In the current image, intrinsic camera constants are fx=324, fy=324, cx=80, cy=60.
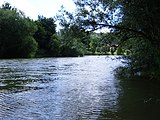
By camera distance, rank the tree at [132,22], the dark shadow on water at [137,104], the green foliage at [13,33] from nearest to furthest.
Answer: the dark shadow on water at [137,104] → the tree at [132,22] → the green foliage at [13,33]

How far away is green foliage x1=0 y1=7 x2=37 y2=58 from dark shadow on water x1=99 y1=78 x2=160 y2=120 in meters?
61.6

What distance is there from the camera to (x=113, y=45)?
23.5 meters

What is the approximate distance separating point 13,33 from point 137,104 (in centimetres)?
6912

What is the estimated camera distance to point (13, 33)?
3221 inches

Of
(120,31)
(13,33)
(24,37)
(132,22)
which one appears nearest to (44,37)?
(24,37)

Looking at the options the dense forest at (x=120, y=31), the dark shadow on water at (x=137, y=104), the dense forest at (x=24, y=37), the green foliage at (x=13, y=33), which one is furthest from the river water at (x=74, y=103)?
the green foliage at (x=13, y=33)

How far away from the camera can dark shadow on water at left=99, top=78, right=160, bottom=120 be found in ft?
44.0

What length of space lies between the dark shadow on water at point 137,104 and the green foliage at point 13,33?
202ft

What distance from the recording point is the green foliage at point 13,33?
81.5 meters

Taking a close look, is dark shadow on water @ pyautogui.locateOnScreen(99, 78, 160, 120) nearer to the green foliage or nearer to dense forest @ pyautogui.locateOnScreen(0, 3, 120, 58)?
dense forest @ pyautogui.locateOnScreen(0, 3, 120, 58)

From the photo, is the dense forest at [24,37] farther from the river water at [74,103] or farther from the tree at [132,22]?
the river water at [74,103]

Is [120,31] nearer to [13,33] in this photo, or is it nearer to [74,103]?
[74,103]

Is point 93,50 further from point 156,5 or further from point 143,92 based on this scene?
point 156,5

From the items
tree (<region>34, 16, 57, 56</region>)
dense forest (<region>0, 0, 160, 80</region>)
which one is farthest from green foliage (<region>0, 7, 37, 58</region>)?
dense forest (<region>0, 0, 160, 80</region>)
